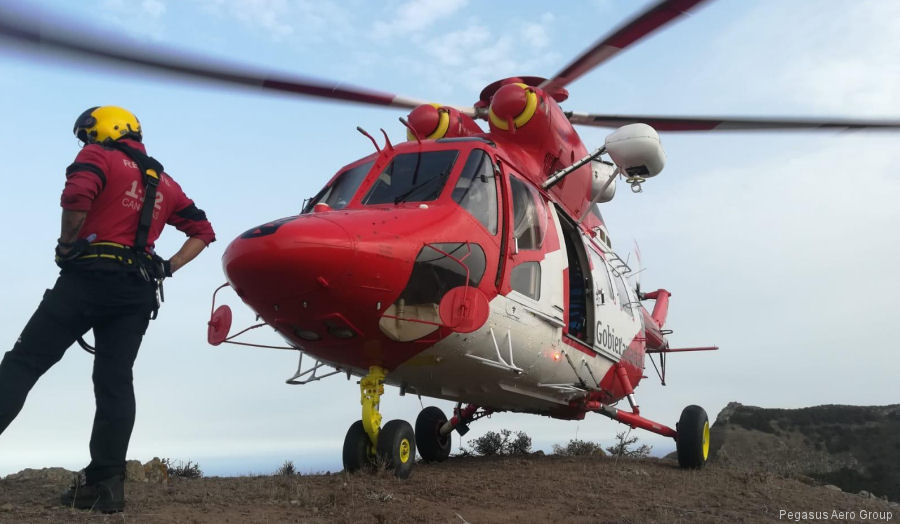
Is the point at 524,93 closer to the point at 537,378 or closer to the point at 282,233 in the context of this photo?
the point at 537,378

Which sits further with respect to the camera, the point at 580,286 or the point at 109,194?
the point at 580,286

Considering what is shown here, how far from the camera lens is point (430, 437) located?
8.50m

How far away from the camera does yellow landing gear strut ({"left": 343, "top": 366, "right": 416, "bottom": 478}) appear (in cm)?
580

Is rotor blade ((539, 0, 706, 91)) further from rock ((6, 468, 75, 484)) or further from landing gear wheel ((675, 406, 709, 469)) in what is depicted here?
rock ((6, 468, 75, 484))

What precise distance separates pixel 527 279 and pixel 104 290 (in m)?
3.45

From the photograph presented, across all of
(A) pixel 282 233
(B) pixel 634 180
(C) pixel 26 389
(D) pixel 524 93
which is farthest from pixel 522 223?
(C) pixel 26 389

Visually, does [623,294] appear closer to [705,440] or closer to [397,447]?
[705,440]

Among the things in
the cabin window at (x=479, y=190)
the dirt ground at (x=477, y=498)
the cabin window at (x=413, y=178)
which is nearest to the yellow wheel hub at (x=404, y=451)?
the dirt ground at (x=477, y=498)

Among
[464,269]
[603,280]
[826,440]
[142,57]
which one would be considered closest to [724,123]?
[603,280]

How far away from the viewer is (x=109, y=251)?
4.37m

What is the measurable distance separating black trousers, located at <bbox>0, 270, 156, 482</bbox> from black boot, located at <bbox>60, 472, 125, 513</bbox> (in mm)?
65

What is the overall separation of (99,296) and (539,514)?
3216mm

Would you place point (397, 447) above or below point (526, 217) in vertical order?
below

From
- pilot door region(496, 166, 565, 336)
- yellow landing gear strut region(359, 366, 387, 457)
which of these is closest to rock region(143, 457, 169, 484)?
yellow landing gear strut region(359, 366, 387, 457)
